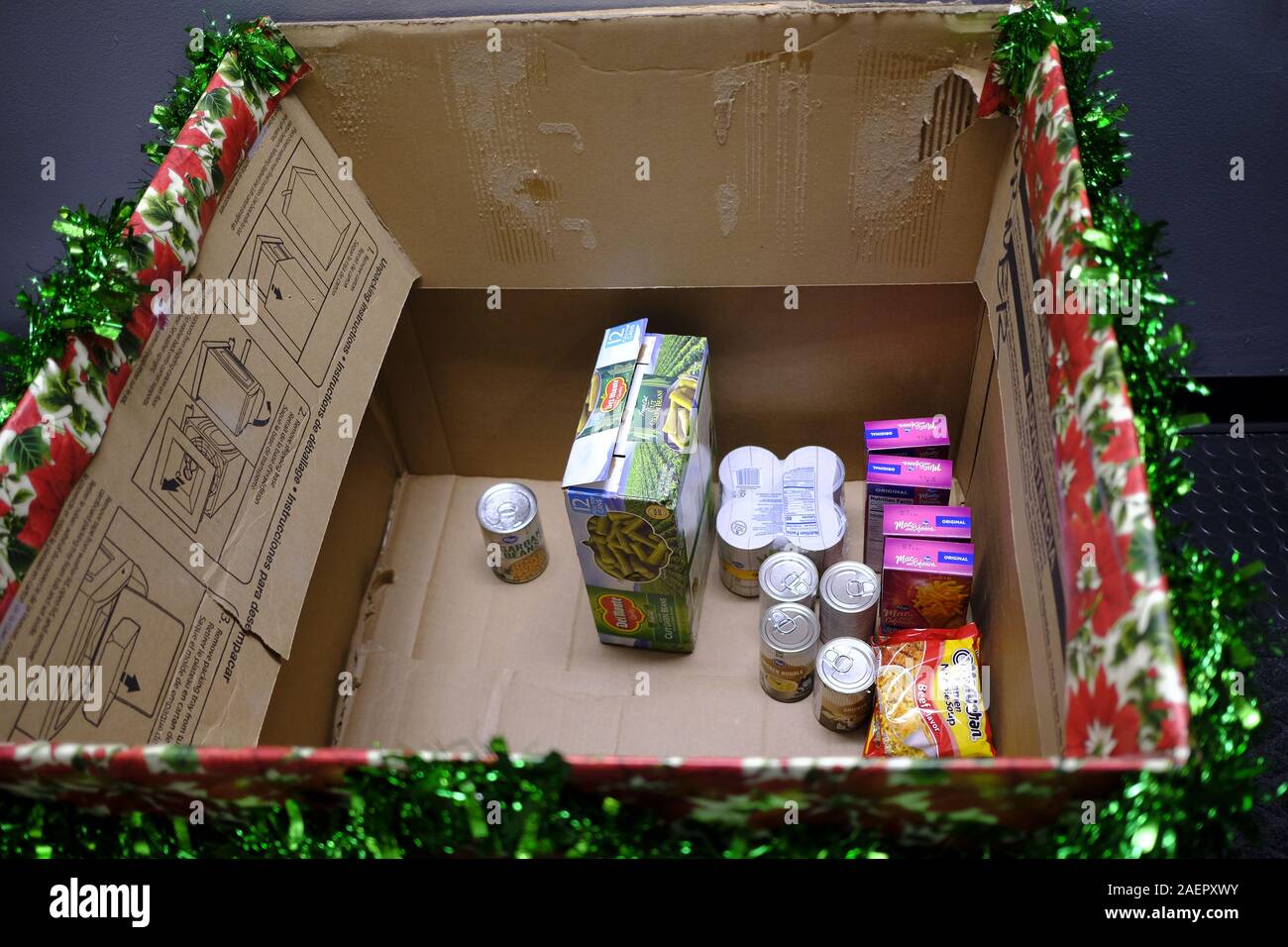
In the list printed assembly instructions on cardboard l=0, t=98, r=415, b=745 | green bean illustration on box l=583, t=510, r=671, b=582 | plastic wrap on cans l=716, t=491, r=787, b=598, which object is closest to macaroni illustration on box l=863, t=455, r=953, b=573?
plastic wrap on cans l=716, t=491, r=787, b=598

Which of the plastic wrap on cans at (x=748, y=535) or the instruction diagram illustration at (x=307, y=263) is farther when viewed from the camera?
the plastic wrap on cans at (x=748, y=535)

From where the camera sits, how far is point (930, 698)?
1.04 meters

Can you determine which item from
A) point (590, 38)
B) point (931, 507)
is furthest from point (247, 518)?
point (931, 507)

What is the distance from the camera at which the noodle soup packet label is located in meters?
1.11

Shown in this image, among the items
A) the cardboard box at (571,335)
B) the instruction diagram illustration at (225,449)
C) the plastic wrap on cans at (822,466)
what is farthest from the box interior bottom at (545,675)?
the instruction diagram illustration at (225,449)

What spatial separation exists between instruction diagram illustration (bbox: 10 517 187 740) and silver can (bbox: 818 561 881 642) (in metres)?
0.72

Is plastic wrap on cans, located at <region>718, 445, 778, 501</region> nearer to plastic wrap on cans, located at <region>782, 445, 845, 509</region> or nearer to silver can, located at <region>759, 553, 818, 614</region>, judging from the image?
plastic wrap on cans, located at <region>782, 445, 845, 509</region>

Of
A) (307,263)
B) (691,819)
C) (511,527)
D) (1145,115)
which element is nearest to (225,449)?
(307,263)

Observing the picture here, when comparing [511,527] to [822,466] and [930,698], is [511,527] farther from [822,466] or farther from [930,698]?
[930,698]

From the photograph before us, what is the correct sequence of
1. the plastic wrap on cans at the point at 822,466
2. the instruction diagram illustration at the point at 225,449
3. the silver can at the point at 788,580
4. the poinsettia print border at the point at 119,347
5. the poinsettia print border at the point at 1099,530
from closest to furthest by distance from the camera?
1. the poinsettia print border at the point at 1099,530
2. the poinsettia print border at the point at 119,347
3. the instruction diagram illustration at the point at 225,449
4. the silver can at the point at 788,580
5. the plastic wrap on cans at the point at 822,466

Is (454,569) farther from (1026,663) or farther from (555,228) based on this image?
(1026,663)

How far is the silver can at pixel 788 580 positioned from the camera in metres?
1.19

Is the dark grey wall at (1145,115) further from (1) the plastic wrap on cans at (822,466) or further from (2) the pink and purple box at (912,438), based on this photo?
(1) the plastic wrap on cans at (822,466)

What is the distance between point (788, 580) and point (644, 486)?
10.3 inches
